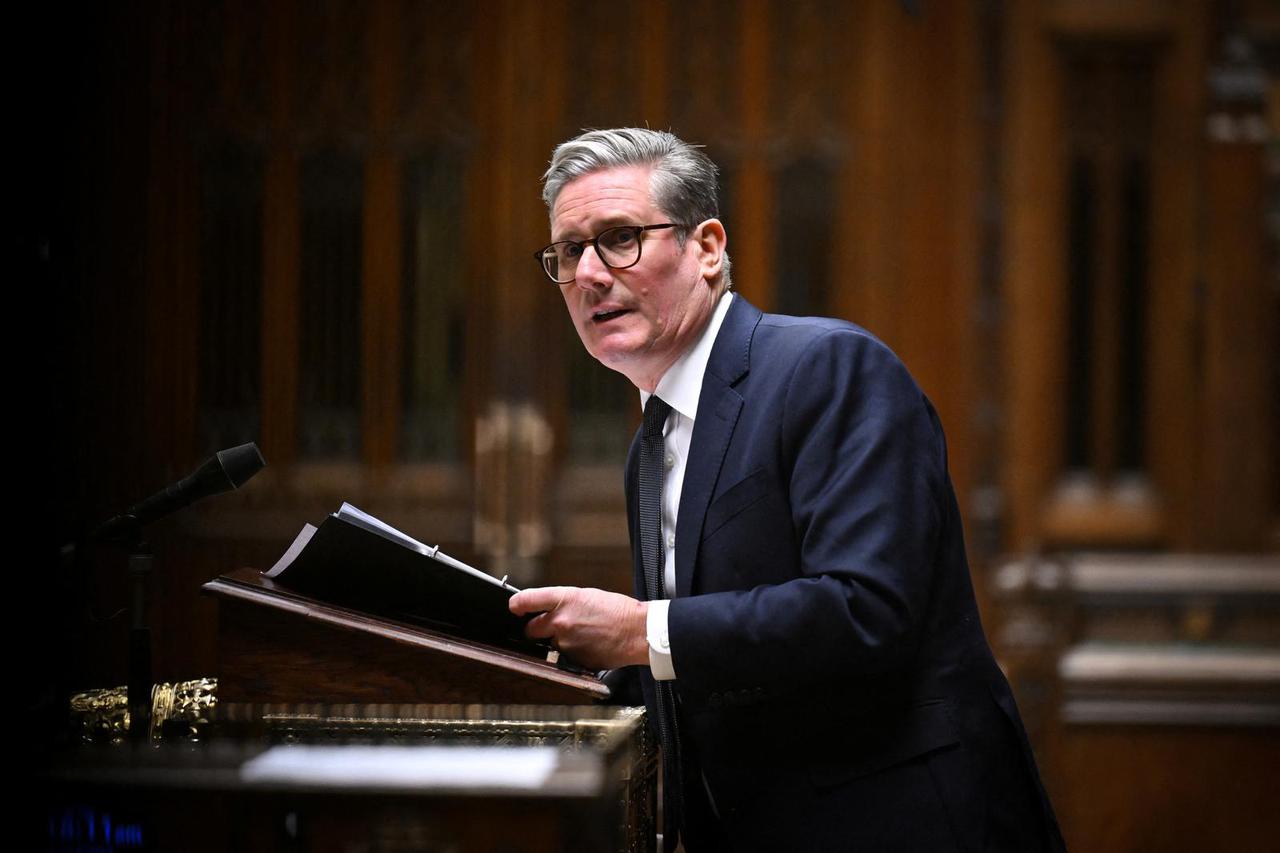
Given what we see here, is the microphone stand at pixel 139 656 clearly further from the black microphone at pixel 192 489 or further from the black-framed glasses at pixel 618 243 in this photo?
the black-framed glasses at pixel 618 243

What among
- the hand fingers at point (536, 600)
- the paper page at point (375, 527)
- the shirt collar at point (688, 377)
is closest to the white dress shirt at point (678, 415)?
the shirt collar at point (688, 377)

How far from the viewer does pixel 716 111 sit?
3.77 metres

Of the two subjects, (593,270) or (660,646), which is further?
(593,270)

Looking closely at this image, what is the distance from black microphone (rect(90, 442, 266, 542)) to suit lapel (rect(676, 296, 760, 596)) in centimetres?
56

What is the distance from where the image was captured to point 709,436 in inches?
65.4

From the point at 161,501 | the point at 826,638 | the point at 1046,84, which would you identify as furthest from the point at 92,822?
the point at 1046,84

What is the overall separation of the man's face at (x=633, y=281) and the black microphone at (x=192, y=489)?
0.49 m

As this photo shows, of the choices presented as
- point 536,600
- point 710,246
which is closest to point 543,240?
point 710,246

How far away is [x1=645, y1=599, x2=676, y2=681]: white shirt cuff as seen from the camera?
151cm

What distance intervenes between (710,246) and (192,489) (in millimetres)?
766

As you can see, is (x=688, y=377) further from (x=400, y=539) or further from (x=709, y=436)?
(x=400, y=539)

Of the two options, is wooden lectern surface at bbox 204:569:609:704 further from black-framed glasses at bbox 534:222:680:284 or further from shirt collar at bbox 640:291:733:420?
black-framed glasses at bbox 534:222:680:284

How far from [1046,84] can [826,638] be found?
268 centimetres

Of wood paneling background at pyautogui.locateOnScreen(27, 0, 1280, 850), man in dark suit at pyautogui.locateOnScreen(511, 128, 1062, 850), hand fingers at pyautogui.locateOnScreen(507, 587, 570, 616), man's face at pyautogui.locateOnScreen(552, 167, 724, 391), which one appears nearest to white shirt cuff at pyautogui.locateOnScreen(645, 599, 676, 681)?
man in dark suit at pyautogui.locateOnScreen(511, 128, 1062, 850)
